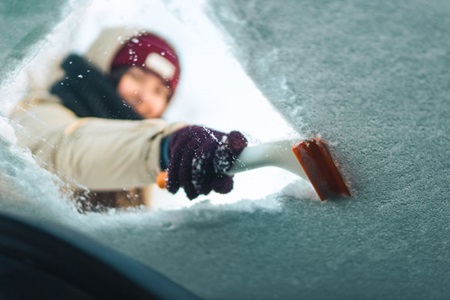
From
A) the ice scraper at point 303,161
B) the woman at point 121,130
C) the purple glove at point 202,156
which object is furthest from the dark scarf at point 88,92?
the ice scraper at point 303,161

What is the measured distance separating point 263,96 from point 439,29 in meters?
0.34

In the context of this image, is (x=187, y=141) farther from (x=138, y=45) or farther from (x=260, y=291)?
(x=260, y=291)

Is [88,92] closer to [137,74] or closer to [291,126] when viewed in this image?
[137,74]

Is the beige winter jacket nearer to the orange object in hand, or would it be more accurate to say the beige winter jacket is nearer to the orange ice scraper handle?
the orange object in hand

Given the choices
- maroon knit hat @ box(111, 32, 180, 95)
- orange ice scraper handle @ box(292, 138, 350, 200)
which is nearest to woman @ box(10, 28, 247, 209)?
maroon knit hat @ box(111, 32, 180, 95)

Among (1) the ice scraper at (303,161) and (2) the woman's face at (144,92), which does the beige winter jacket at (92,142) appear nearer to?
(2) the woman's face at (144,92)

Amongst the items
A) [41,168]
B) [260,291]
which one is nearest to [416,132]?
[41,168]

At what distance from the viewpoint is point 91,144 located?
1262 millimetres

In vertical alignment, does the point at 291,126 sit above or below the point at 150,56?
below

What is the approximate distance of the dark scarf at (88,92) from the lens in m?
1.07

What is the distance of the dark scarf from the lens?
42.1 inches

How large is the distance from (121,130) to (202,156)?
0.19 meters

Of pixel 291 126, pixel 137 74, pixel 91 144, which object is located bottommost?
pixel 291 126

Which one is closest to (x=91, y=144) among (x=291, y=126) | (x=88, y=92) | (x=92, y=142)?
(x=92, y=142)
